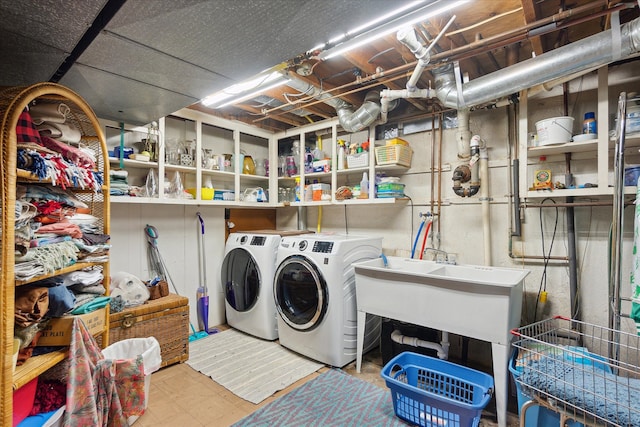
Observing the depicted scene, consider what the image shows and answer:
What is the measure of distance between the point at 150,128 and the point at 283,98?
1230 mm

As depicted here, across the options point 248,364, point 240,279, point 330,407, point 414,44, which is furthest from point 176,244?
point 414,44

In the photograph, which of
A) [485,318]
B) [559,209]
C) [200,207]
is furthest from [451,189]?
[200,207]

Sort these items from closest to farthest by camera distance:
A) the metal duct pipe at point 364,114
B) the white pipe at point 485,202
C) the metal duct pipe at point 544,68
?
the metal duct pipe at point 544,68
the white pipe at point 485,202
the metal duct pipe at point 364,114

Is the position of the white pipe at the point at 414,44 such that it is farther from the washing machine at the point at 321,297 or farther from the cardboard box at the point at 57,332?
the cardboard box at the point at 57,332

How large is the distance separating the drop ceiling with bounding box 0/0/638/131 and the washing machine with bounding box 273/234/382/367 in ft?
4.75

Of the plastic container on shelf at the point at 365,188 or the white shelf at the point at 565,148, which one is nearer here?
the white shelf at the point at 565,148

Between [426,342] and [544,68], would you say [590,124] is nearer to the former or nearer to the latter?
[544,68]

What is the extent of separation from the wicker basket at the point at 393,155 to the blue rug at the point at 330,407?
6.23 feet

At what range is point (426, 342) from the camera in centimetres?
244

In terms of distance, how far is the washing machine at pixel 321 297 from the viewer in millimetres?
2598

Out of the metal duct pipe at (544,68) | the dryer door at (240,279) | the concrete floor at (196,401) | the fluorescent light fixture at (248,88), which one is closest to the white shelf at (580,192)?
the metal duct pipe at (544,68)

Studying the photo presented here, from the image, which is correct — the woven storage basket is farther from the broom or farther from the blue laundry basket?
the blue laundry basket

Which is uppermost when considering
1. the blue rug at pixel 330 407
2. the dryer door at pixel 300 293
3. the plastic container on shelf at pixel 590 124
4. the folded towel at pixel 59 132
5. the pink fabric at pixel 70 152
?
the plastic container on shelf at pixel 590 124

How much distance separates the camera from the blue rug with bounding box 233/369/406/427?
1.97 meters
